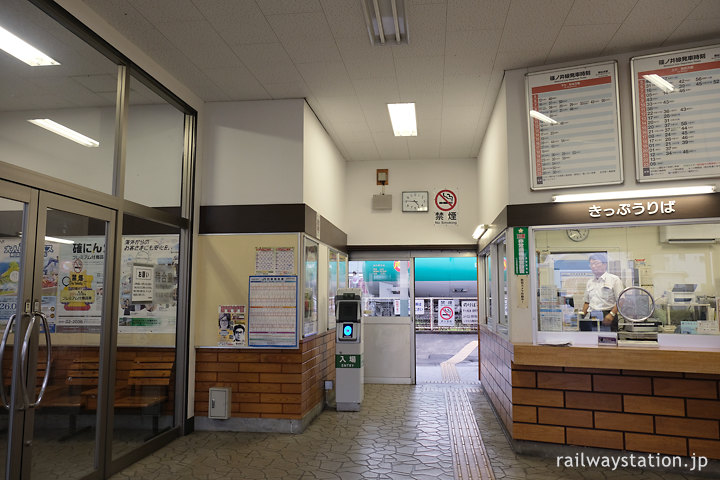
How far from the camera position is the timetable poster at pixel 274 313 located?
5.28 metres

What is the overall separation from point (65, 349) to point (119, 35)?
2.56 meters

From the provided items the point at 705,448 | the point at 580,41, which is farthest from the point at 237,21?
the point at 705,448

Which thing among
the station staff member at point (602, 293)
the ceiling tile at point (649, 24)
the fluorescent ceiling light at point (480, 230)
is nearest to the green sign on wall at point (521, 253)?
the station staff member at point (602, 293)

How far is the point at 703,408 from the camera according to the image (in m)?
4.08

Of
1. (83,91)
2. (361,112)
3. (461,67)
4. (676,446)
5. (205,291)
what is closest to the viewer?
(83,91)

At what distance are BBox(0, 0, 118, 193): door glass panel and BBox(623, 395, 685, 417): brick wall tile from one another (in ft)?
15.3

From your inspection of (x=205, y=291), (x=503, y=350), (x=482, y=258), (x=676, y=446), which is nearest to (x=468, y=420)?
(x=503, y=350)

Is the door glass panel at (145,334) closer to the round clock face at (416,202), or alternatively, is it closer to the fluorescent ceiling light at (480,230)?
the fluorescent ceiling light at (480,230)

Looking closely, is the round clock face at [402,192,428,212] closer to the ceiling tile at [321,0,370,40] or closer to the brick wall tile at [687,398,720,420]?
the ceiling tile at [321,0,370,40]

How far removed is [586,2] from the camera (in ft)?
12.5

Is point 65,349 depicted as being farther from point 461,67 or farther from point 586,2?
point 586,2

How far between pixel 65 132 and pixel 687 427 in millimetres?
5330

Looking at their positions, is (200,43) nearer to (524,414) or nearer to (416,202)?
(524,414)

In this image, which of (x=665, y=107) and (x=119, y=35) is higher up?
(x=119, y=35)
